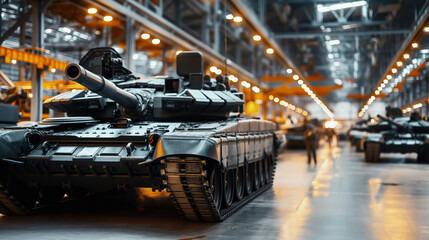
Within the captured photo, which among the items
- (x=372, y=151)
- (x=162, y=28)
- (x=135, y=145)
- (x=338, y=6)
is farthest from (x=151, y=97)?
(x=338, y=6)

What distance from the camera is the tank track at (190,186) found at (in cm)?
779

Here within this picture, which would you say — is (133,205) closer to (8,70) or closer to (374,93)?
(8,70)

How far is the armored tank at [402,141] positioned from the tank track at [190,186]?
14.7 m

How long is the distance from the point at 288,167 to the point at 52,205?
10.8 meters

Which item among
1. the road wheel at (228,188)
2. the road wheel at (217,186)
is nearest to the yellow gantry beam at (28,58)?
the road wheel at (228,188)

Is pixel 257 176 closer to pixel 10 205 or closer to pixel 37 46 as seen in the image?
pixel 10 205

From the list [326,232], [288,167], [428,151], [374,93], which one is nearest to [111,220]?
[326,232]

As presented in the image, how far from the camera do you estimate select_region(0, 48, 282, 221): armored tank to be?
7926 millimetres

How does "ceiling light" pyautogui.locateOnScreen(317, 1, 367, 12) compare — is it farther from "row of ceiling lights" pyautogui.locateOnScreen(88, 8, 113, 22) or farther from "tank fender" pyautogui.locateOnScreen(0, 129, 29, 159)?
"tank fender" pyautogui.locateOnScreen(0, 129, 29, 159)

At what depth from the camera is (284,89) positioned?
44750mm

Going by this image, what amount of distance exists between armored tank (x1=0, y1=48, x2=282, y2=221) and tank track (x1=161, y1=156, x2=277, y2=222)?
15 millimetres

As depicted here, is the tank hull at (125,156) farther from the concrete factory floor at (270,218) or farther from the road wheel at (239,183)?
the road wheel at (239,183)

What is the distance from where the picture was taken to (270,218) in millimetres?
8961

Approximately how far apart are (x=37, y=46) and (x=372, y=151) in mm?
13326
